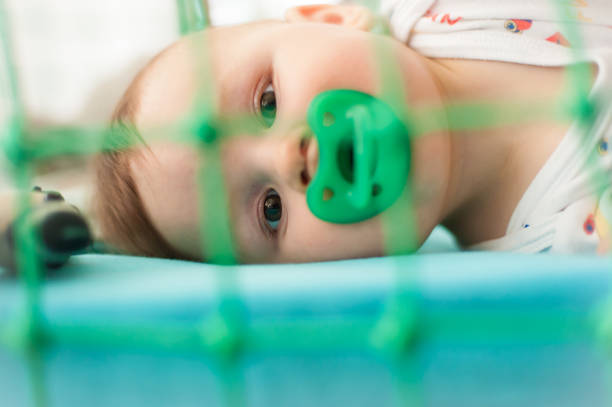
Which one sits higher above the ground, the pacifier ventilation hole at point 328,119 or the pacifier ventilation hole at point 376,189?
the pacifier ventilation hole at point 328,119

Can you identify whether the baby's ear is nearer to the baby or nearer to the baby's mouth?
the baby

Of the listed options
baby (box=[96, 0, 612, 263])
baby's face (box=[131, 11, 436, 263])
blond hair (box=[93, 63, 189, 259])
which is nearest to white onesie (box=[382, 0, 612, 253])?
baby (box=[96, 0, 612, 263])

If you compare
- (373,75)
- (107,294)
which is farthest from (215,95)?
(107,294)

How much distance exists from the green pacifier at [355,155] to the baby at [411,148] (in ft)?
0.06

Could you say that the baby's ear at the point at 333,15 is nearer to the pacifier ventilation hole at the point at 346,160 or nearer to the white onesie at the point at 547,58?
the white onesie at the point at 547,58

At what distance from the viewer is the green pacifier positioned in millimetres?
508

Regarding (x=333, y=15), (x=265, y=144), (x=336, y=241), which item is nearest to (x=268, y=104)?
(x=265, y=144)

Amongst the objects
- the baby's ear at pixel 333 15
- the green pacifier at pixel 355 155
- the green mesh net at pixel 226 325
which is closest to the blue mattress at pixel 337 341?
the green mesh net at pixel 226 325

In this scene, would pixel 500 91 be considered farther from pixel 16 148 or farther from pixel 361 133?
pixel 16 148

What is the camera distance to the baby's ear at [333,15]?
75 cm

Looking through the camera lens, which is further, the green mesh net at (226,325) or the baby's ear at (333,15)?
the baby's ear at (333,15)

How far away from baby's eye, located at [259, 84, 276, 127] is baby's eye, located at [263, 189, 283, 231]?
0.08 metres

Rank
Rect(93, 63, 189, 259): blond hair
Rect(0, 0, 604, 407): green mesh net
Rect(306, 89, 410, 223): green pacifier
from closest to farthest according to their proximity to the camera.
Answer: Rect(0, 0, 604, 407): green mesh net → Rect(306, 89, 410, 223): green pacifier → Rect(93, 63, 189, 259): blond hair

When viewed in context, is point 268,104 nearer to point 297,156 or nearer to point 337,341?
point 297,156
